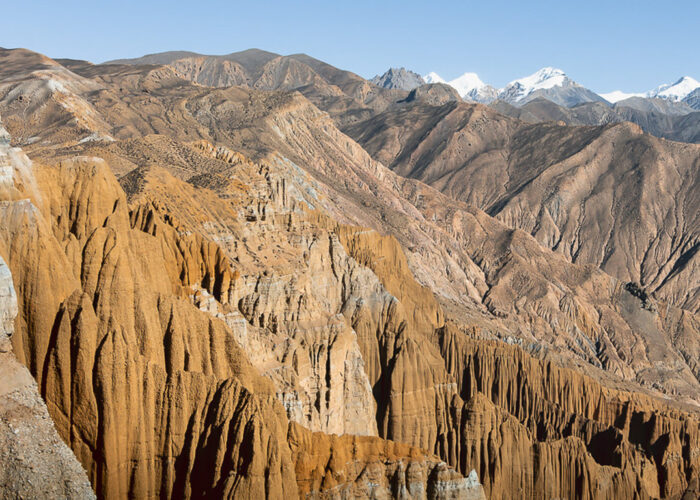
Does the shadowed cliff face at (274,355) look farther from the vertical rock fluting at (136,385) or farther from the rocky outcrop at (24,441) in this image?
the rocky outcrop at (24,441)

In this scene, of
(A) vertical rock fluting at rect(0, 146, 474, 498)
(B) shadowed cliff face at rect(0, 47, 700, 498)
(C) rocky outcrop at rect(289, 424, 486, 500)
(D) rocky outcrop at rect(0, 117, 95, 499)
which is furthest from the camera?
(C) rocky outcrop at rect(289, 424, 486, 500)

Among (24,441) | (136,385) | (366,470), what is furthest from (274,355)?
(24,441)

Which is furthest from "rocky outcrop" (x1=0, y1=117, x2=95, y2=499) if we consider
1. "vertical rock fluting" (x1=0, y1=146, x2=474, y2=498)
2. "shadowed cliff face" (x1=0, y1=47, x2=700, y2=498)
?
"shadowed cliff face" (x1=0, y1=47, x2=700, y2=498)

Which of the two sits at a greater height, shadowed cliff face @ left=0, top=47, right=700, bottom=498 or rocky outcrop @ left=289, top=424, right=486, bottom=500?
shadowed cliff face @ left=0, top=47, right=700, bottom=498

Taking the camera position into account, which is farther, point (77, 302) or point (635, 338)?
point (635, 338)

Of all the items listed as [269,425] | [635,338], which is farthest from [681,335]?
[269,425]

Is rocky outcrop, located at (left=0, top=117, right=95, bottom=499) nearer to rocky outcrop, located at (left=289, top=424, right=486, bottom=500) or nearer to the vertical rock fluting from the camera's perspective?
the vertical rock fluting

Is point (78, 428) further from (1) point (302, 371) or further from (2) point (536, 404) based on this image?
(2) point (536, 404)

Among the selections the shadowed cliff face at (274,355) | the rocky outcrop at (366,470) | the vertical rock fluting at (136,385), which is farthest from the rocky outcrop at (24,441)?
the rocky outcrop at (366,470)

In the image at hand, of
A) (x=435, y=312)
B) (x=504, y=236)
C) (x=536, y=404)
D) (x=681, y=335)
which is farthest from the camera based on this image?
(x=504, y=236)
